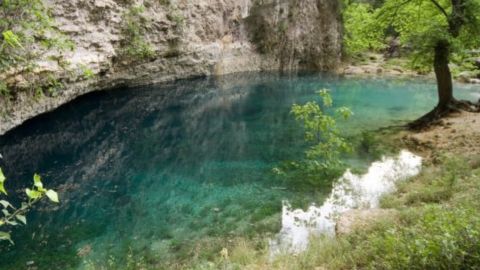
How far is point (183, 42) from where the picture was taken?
98.8 ft

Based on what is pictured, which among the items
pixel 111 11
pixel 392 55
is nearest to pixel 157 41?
pixel 111 11

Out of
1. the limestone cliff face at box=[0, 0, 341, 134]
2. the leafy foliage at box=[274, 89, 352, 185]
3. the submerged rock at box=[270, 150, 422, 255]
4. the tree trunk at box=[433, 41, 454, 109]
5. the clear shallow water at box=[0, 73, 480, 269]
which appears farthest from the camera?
the limestone cliff face at box=[0, 0, 341, 134]

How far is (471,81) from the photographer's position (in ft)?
112

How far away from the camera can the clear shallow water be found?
898 centimetres

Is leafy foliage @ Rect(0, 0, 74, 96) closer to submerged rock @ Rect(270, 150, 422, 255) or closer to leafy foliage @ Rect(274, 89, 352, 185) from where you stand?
leafy foliage @ Rect(274, 89, 352, 185)

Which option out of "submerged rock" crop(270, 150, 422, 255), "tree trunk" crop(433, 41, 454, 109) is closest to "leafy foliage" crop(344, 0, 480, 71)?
"tree trunk" crop(433, 41, 454, 109)

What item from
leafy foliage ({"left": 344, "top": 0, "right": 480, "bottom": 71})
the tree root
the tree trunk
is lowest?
the tree root

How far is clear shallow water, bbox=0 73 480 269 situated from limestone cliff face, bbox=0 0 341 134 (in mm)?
1361

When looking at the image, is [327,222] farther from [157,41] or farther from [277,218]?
[157,41]

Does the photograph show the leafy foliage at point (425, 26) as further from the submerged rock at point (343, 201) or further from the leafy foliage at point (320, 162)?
the leafy foliage at point (320, 162)

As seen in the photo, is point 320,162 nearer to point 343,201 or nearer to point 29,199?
point 343,201

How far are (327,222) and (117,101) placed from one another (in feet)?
56.4

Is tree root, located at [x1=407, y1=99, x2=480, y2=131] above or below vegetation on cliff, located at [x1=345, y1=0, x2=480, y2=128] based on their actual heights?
below

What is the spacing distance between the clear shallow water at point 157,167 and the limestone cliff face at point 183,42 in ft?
4.47
